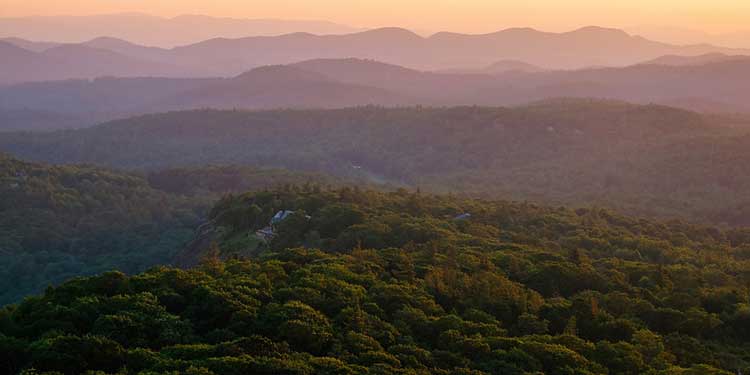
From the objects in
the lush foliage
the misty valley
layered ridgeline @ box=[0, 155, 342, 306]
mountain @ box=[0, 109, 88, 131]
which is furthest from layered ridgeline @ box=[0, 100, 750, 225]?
mountain @ box=[0, 109, 88, 131]

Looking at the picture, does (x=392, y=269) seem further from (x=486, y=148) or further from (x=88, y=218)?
(x=486, y=148)

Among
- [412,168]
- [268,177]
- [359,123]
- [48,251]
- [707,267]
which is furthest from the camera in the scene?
[359,123]

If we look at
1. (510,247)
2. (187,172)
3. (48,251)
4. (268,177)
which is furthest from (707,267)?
(187,172)

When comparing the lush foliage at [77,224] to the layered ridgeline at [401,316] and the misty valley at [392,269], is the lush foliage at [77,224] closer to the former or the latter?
the misty valley at [392,269]

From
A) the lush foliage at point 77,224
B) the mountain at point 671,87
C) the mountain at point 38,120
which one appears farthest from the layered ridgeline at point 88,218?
the mountain at point 671,87

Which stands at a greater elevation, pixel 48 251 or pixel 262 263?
pixel 262 263

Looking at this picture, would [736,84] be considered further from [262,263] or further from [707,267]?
[262,263]
